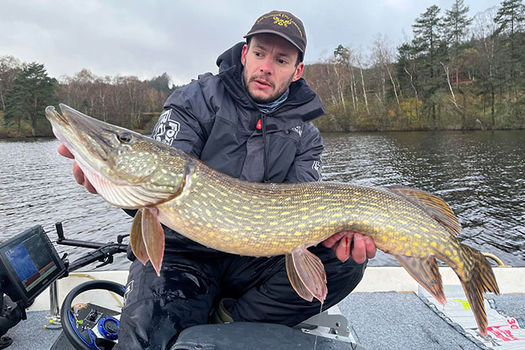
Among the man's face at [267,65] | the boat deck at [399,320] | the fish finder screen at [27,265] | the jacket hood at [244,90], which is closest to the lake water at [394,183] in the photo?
the boat deck at [399,320]

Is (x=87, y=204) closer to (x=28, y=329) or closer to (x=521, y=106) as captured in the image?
(x=28, y=329)

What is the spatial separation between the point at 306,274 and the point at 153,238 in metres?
0.74

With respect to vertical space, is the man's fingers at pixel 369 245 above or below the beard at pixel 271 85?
below

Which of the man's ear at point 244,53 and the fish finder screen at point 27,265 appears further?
the man's ear at point 244,53

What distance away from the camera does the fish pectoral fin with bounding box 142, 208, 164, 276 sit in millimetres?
1553

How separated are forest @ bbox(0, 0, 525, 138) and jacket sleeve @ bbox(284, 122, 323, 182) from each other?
31929mm

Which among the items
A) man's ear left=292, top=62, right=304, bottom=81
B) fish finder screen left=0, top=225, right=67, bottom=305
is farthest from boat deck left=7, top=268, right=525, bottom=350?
man's ear left=292, top=62, right=304, bottom=81

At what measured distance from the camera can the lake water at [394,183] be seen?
23.0 ft

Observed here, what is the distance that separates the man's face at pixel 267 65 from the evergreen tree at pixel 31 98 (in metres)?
38.3

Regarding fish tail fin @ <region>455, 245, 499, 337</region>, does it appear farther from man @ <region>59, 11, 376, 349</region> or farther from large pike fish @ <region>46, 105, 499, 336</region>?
man @ <region>59, 11, 376, 349</region>

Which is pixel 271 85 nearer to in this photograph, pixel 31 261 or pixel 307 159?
pixel 307 159

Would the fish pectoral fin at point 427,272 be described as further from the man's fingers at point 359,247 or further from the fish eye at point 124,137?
the fish eye at point 124,137

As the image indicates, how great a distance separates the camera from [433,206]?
6.46 ft

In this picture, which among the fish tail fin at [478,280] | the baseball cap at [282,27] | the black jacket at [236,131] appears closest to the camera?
the fish tail fin at [478,280]
